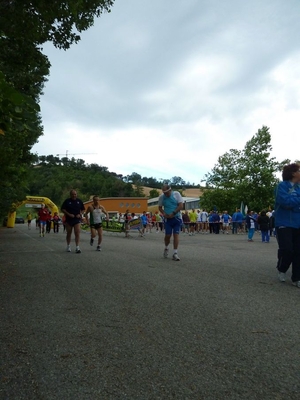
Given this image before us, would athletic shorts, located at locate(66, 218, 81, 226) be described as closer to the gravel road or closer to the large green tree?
the gravel road

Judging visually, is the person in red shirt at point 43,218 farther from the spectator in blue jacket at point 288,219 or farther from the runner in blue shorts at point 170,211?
the spectator in blue jacket at point 288,219

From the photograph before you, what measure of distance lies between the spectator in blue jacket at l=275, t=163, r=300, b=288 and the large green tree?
36.3 m

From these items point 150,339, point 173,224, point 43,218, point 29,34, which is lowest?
point 150,339

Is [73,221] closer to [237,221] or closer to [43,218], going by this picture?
[43,218]

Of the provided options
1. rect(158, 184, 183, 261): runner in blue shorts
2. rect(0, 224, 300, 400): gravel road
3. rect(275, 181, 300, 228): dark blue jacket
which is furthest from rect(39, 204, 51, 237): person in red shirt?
rect(275, 181, 300, 228): dark blue jacket

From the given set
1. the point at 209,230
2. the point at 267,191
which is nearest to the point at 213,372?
the point at 209,230

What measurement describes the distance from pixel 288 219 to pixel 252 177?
126 ft

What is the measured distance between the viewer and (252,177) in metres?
42.9

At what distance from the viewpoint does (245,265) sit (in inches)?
305

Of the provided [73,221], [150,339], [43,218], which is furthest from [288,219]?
[43,218]

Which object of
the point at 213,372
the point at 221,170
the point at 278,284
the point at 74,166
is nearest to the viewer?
the point at 213,372

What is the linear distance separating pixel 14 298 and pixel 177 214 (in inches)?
198

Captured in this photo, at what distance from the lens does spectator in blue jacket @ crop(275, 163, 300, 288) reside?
19.1 ft

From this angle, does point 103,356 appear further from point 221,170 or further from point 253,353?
point 221,170
